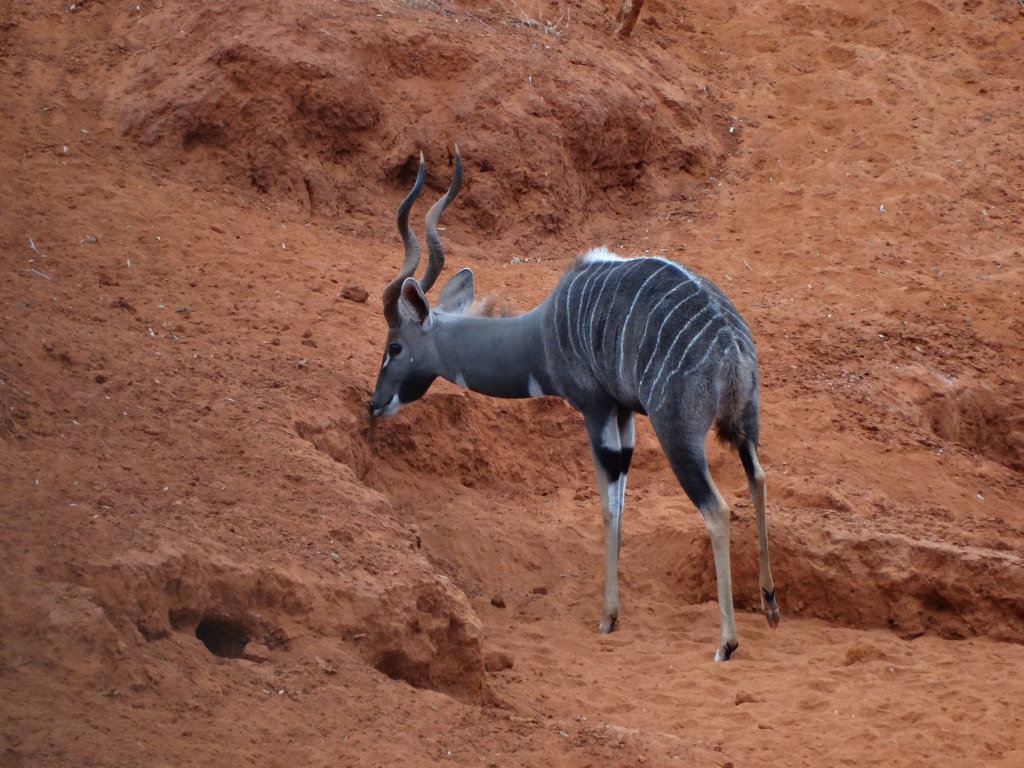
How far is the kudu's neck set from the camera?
660 cm

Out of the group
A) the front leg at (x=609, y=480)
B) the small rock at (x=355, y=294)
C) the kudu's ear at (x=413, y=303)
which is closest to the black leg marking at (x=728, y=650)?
the front leg at (x=609, y=480)

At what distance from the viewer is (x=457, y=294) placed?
7371 mm

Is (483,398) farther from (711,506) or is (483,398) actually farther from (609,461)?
(711,506)

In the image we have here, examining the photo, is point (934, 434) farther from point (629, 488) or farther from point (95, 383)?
point (95, 383)

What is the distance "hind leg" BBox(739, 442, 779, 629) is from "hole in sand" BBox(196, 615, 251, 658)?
2400 mm

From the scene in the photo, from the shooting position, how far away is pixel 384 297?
267 inches

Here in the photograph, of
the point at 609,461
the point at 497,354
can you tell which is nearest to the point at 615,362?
the point at 609,461

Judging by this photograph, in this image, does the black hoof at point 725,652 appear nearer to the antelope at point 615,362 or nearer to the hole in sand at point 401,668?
the antelope at point 615,362

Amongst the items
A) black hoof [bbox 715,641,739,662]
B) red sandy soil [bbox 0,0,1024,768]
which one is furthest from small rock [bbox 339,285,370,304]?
black hoof [bbox 715,641,739,662]

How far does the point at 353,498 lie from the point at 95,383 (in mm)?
1300

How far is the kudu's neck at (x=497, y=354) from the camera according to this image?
6.60 metres

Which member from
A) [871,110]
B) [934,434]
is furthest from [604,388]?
[871,110]

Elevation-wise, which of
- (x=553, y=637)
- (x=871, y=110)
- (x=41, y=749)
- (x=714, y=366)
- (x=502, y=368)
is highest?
(x=871, y=110)

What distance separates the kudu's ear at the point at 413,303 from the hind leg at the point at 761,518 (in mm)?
2023
